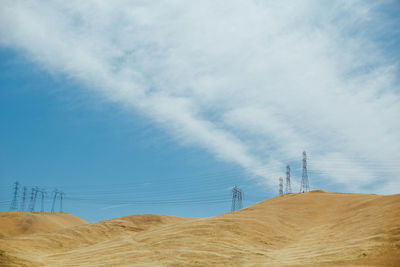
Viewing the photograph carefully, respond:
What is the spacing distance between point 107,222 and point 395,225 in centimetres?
4405

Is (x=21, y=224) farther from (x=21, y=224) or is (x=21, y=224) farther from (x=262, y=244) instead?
(x=262, y=244)

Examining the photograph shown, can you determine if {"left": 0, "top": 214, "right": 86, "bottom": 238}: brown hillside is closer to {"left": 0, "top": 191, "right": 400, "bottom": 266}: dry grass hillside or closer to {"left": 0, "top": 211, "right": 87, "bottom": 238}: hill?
{"left": 0, "top": 211, "right": 87, "bottom": 238}: hill

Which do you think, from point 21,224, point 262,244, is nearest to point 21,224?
point 21,224

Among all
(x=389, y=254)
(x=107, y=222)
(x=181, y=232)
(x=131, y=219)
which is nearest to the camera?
(x=389, y=254)

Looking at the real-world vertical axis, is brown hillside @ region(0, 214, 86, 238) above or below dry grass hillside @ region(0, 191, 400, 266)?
above

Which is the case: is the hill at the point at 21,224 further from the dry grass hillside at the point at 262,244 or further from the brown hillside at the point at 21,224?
the dry grass hillside at the point at 262,244

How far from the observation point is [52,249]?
4075cm

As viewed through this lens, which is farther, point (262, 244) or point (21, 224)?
point (21, 224)

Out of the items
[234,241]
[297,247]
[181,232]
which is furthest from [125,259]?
[297,247]

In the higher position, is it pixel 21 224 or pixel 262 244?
pixel 21 224

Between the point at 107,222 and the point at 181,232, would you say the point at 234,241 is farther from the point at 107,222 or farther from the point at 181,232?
the point at 107,222

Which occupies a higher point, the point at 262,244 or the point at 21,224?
the point at 21,224

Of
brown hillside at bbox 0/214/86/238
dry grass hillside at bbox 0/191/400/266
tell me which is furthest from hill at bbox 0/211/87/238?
dry grass hillside at bbox 0/191/400/266

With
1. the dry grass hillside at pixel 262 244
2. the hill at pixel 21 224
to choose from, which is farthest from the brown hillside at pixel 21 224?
the dry grass hillside at pixel 262 244
